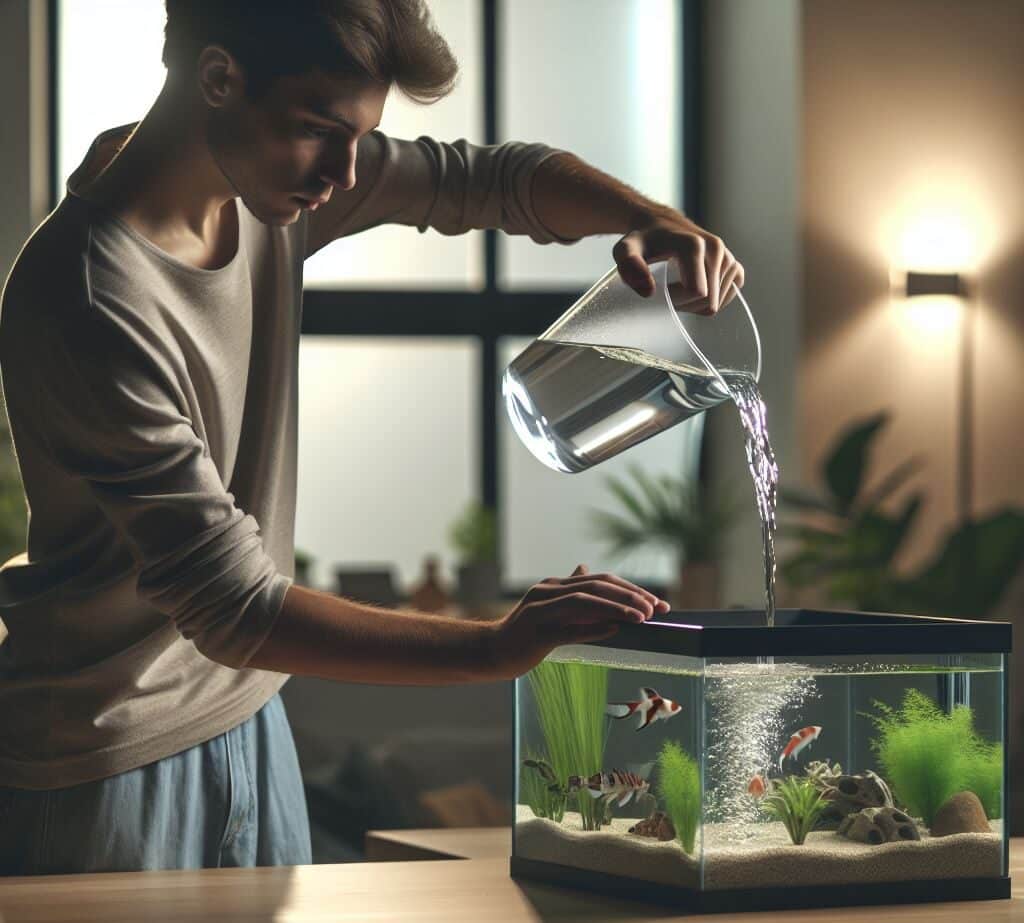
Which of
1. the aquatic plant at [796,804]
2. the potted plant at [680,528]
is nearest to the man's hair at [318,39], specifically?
the aquatic plant at [796,804]

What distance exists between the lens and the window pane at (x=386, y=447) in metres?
6.08

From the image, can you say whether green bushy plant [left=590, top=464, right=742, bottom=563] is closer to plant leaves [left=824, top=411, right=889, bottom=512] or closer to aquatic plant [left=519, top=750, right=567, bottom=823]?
plant leaves [left=824, top=411, right=889, bottom=512]

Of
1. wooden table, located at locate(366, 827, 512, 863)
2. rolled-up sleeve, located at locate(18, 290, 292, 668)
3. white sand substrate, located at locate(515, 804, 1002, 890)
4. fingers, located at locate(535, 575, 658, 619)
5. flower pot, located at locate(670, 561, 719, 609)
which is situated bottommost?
flower pot, located at locate(670, 561, 719, 609)

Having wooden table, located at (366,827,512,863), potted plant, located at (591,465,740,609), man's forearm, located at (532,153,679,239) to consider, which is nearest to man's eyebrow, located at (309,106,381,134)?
man's forearm, located at (532,153,679,239)

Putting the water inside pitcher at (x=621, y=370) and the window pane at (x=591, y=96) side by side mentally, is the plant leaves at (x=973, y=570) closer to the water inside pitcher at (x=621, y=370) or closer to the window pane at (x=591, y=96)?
the window pane at (x=591, y=96)

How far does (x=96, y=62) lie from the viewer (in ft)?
19.6

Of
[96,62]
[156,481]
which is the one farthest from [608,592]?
[96,62]

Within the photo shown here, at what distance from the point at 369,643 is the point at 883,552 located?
4.18 metres

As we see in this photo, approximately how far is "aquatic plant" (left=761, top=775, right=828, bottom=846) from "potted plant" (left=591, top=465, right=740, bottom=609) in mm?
4472

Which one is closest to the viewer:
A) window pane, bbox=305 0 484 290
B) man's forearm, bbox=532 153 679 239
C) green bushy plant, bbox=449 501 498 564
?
man's forearm, bbox=532 153 679 239

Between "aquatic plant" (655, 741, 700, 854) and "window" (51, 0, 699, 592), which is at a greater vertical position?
"window" (51, 0, 699, 592)

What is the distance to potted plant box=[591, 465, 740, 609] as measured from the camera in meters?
5.71

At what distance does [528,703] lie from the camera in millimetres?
1320

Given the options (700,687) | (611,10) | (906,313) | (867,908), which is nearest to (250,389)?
(700,687)
